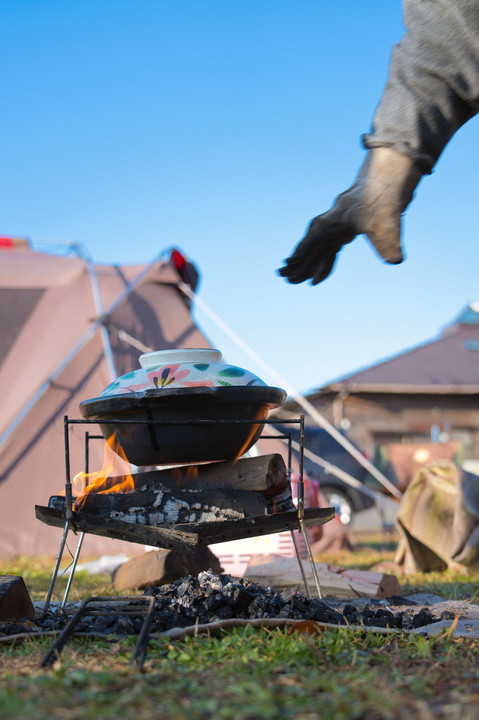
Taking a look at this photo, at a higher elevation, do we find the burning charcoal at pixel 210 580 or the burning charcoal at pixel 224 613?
the burning charcoal at pixel 210 580

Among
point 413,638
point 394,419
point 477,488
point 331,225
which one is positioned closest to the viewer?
point 331,225

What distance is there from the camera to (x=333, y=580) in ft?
15.5

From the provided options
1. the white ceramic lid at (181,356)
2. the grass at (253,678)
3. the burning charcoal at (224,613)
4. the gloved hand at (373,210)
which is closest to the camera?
the grass at (253,678)

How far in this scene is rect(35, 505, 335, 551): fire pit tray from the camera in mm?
3156

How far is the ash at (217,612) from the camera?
267 centimetres

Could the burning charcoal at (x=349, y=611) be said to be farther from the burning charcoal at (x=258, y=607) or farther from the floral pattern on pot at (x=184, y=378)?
the floral pattern on pot at (x=184, y=378)

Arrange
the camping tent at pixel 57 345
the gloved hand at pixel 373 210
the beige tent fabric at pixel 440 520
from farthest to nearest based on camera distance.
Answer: the camping tent at pixel 57 345 < the beige tent fabric at pixel 440 520 < the gloved hand at pixel 373 210

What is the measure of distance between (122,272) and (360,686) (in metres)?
7.05

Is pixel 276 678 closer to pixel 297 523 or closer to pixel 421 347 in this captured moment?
pixel 297 523

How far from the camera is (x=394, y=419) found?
19.8m

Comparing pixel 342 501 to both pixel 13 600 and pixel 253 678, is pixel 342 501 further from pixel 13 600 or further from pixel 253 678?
pixel 253 678

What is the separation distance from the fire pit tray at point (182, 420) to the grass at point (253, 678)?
1071 millimetres

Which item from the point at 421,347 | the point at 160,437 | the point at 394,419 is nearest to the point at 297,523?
the point at 160,437

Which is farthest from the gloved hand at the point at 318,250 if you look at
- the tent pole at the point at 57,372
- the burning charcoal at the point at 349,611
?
the tent pole at the point at 57,372
